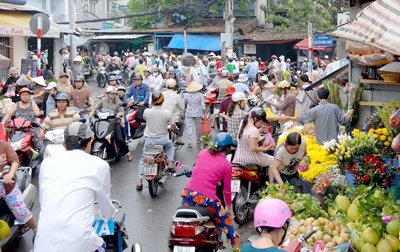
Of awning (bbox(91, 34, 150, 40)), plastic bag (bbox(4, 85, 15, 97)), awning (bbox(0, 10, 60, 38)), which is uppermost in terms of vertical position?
awning (bbox(91, 34, 150, 40))

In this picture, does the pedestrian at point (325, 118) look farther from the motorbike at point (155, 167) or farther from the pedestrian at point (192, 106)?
the pedestrian at point (192, 106)

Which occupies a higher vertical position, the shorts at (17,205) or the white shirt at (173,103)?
the white shirt at (173,103)

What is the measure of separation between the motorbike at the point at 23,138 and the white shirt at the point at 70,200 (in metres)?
6.95

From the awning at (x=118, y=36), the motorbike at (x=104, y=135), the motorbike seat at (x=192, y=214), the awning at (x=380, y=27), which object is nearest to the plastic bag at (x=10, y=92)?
the motorbike at (x=104, y=135)

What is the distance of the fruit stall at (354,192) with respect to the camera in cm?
636

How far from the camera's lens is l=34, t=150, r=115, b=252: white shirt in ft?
16.5

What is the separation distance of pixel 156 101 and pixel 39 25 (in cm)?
695

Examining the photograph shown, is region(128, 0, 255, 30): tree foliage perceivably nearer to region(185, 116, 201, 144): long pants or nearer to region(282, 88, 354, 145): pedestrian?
region(185, 116, 201, 144): long pants

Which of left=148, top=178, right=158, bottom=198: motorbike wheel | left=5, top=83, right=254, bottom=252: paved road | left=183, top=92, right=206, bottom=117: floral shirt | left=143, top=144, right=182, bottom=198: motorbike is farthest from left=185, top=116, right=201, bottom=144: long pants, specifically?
left=148, top=178, right=158, bottom=198: motorbike wheel

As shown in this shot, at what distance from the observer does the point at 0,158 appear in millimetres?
7660

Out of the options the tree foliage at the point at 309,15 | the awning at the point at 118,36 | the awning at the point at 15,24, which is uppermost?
the tree foliage at the point at 309,15

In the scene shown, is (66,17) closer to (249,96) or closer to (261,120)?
(249,96)

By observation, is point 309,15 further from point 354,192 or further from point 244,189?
point 354,192

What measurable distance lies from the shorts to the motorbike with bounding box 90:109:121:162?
17.0 ft
